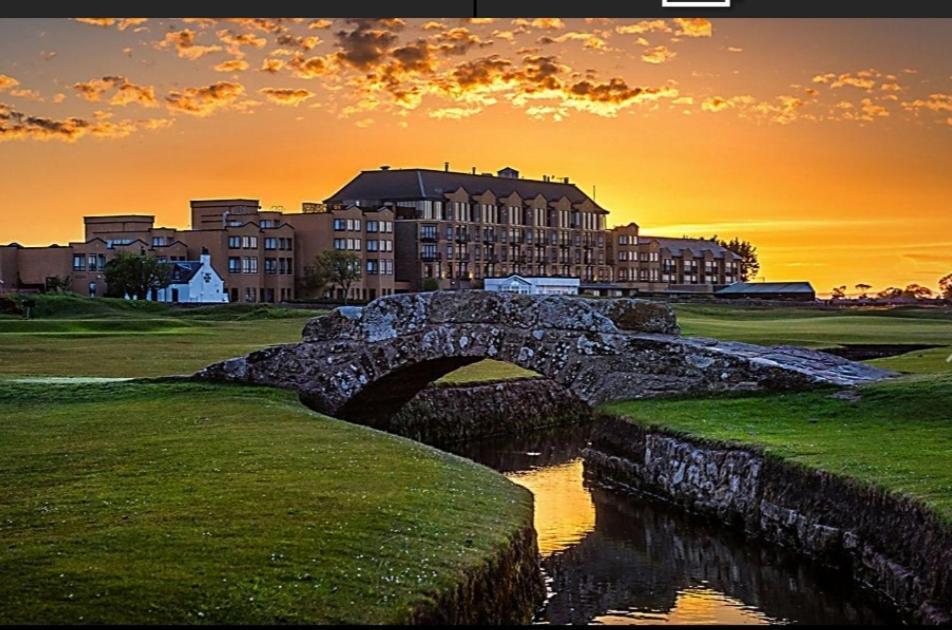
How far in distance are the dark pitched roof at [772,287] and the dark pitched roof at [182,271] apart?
2559cm

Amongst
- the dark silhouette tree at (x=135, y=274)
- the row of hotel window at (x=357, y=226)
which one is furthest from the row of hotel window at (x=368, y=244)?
the dark silhouette tree at (x=135, y=274)

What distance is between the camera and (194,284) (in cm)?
6594

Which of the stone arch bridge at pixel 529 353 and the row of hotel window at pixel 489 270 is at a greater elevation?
the row of hotel window at pixel 489 270

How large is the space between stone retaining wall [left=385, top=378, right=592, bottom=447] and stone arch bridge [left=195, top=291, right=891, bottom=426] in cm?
227

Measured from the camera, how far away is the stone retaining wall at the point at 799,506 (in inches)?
360

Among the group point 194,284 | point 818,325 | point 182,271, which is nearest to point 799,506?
point 818,325

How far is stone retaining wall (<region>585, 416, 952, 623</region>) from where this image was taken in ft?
30.0

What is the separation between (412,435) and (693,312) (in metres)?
27.4

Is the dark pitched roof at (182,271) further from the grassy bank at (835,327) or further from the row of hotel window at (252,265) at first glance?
the grassy bank at (835,327)

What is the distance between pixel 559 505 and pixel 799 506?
366cm

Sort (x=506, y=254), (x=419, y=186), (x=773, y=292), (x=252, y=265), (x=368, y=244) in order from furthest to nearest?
(x=506, y=254), (x=419, y=186), (x=368, y=244), (x=252, y=265), (x=773, y=292)

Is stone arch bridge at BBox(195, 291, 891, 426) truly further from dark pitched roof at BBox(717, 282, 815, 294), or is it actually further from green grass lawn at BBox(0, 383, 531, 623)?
dark pitched roof at BBox(717, 282, 815, 294)

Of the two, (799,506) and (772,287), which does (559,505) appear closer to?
(799,506)

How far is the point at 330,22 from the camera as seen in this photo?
687 inches
